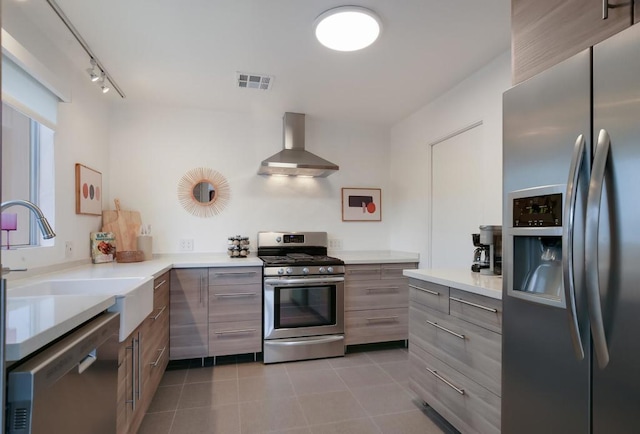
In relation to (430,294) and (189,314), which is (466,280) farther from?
(189,314)

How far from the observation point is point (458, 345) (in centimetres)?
184

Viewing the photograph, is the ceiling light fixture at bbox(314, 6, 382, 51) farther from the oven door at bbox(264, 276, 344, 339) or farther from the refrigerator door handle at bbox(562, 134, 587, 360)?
the oven door at bbox(264, 276, 344, 339)

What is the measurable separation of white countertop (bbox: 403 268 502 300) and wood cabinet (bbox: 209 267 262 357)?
1.40 m

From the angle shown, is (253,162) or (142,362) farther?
(253,162)

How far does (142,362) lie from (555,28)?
8.46 feet

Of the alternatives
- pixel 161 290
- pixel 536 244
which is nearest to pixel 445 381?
pixel 536 244

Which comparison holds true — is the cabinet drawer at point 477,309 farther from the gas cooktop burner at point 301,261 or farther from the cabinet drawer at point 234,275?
the cabinet drawer at point 234,275

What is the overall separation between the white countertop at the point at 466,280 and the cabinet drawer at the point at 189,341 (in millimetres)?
1792

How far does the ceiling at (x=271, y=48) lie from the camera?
190cm

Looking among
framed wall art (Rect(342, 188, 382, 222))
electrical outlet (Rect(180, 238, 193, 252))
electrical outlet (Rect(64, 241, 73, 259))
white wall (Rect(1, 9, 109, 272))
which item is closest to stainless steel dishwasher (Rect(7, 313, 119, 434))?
white wall (Rect(1, 9, 109, 272))

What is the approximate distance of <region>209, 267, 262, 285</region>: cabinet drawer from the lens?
292 centimetres

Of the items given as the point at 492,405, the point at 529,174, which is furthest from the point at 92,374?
the point at 529,174

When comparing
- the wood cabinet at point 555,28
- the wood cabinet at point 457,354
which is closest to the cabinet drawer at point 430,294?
the wood cabinet at point 457,354

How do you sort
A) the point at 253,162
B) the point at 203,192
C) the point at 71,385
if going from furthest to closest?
1. the point at 253,162
2. the point at 203,192
3. the point at 71,385
